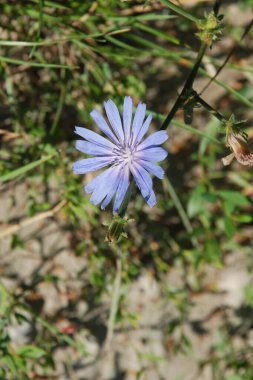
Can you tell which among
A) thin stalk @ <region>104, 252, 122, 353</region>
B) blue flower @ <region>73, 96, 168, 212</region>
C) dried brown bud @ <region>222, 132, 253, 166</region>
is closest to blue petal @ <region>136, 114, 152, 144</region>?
blue flower @ <region>73, 96, 168, 212</region>

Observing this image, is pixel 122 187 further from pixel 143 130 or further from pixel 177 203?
pixel 177 203

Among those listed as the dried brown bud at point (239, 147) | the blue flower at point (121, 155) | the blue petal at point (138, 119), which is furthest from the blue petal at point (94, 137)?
the dried brown bud at point (239, 147)

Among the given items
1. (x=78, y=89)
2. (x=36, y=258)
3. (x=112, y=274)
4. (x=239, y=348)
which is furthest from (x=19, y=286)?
(x=239, y=348)

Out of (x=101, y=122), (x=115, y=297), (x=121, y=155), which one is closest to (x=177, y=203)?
(x=115, y=297)

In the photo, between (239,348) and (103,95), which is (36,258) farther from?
(239,348)

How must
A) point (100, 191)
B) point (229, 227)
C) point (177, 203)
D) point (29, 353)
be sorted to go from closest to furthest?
point (100, 191) → point (29, 353) → point (229, 227) → point (177, 203)

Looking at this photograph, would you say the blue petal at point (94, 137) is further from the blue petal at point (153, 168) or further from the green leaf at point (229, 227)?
the green leaf at point (229, 227)
